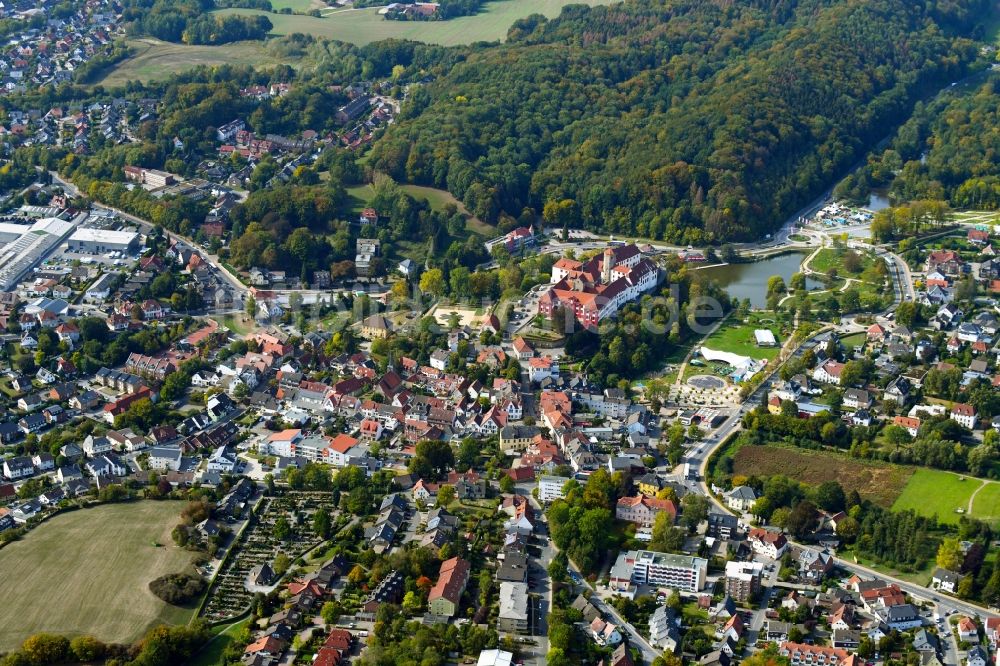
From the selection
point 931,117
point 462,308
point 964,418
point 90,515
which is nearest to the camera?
point 90,515

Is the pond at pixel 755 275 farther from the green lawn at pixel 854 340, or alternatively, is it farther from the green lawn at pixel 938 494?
the green lawn at pixel 938 494

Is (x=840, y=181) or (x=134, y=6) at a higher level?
(x=134, y=6)

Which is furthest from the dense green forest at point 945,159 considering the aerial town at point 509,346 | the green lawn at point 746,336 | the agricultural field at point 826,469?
the agricultural field at point 826,469

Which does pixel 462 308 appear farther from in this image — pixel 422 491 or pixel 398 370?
pixel 422 491

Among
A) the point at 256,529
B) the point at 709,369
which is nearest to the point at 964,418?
the point at 709,369

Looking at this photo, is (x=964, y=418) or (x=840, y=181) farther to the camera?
(x=840, y=181)

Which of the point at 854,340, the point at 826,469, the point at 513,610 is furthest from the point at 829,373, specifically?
the point at 513,610

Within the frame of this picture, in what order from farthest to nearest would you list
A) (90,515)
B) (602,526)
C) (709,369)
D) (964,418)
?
(709,369) < (964,418) < (90,515) < (602,526)
